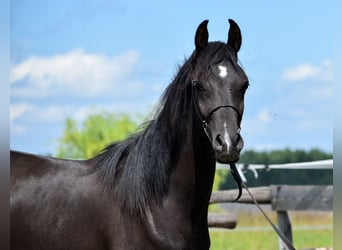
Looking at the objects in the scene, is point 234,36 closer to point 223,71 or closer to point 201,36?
point 201,36

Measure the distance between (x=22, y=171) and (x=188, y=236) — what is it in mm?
1488

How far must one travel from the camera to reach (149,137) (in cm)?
428

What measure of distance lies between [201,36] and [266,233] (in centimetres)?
1303

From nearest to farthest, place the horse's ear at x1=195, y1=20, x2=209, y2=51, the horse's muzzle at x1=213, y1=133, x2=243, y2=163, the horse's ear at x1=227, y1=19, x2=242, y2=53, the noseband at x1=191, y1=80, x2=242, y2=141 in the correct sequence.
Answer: the horse's muzzle at x1=213, y1=133, x2=243, y2=163 → the noseband at x1=191, y1=80, x2=242, y2=141 → the horse's ear at x1=195, y1=20, x2=209, y2=51 → the horse's ear at x1=227, y1=19, x2=242, y2=53

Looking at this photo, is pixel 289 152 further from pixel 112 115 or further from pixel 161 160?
pixel 161 160

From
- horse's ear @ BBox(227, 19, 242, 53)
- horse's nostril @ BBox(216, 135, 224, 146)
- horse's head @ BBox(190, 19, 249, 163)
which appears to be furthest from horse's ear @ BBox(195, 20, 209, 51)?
horse's nostril @ BBox(216, 135, 224, 146)

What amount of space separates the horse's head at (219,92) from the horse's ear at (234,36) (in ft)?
0.40

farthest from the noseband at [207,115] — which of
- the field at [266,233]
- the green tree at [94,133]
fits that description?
the green tree at [94,133]

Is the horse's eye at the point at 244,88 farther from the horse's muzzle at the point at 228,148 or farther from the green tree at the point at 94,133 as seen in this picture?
the green tree at the point at 94,133

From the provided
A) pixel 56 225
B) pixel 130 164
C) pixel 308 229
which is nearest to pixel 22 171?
pixel 56 225

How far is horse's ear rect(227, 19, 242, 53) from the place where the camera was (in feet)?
13.9

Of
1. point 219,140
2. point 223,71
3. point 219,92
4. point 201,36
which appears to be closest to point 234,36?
point 201,36

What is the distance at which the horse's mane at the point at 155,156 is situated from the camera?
4.13m

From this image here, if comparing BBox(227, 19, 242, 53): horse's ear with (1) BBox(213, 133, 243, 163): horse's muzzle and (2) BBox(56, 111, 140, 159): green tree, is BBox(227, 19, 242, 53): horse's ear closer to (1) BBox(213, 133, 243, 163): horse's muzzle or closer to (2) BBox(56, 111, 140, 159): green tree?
(1) BBox(213, 133, 243, 163): horse's muzzle
